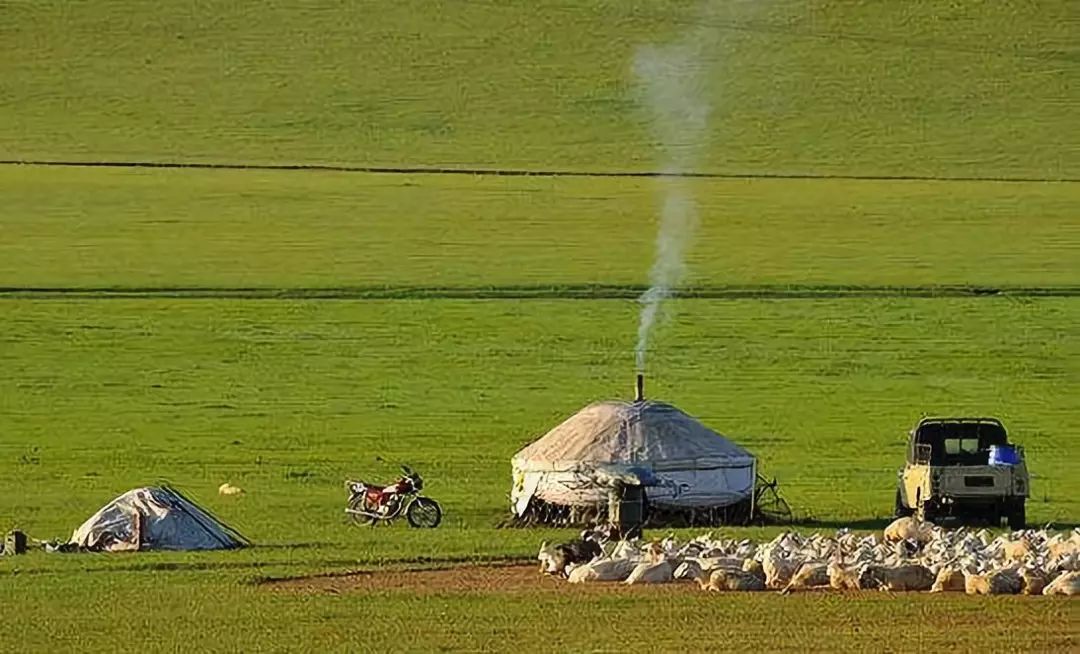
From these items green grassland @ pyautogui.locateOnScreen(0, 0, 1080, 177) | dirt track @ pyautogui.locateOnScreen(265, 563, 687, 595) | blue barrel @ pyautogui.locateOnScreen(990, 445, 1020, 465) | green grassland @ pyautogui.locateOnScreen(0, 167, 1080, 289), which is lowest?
dirt track @ pyautogui.locateOnScreen(265, 563, 687, 595)

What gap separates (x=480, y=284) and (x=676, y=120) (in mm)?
25286

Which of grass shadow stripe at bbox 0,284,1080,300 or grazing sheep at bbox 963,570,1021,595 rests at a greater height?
grass shadow stripe at bbox 0,284,1080,300

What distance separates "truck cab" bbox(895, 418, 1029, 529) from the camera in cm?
2941

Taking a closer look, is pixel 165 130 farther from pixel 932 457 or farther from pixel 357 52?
pixel 932 457

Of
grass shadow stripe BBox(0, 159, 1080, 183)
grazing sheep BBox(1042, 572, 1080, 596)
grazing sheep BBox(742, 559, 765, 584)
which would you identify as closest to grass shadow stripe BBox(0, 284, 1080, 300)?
grass shadow stripe BBox(0, 159, 1080, 183)

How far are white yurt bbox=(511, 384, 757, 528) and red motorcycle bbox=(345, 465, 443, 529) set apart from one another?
1035 mm

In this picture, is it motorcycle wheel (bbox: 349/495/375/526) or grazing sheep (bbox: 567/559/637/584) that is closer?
grazing sheep (bbox: 567/559/637/584)

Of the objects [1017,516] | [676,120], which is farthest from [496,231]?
[1017,516]

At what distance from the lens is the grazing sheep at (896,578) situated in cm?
2378

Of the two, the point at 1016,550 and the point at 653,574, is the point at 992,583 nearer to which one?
the point at 1016,550

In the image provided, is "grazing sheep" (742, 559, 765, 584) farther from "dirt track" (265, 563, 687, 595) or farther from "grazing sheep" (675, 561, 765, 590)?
"dirt track" (265, 563, 687, 595)

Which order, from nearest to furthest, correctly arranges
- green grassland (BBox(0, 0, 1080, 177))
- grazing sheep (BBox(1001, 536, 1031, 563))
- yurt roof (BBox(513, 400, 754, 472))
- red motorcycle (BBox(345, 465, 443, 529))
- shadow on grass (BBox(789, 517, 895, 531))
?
grazing sheep (BBox(1001, 536, 1031, 563))
shadow on grass (BBox(789, 517, 895, 531))
yurt roof (BBox(513, 400, 754, 472))
red motorcycle (BBox(345, 465, 443, 529))
green grassland (BBox(0, 0, 1080, 177))

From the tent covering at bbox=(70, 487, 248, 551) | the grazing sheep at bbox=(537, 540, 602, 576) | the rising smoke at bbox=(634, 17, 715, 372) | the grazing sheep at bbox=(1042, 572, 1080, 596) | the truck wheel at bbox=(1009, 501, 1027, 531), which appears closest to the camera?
the grazing sheep at bbox=(1042, 572, 1080, 596)

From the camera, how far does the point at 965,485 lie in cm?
2964
